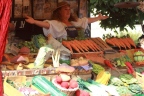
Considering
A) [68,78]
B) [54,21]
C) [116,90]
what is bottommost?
[116,90]

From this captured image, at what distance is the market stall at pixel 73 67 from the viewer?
150 inches

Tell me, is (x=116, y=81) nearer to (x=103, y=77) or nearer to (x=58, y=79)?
(x=103, y=77)

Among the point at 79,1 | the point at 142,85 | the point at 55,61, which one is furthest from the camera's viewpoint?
the point at 79,1

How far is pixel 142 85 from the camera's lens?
4.70 meters

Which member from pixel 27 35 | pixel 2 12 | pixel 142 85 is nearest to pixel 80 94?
pixel 142 85

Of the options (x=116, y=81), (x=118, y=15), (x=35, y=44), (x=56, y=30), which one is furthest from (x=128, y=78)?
(x=118, y=15)

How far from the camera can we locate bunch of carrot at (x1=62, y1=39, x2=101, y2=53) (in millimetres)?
4902

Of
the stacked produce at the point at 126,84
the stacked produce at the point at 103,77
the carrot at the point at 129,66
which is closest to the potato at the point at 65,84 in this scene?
the stacked produce at the point at 103,77

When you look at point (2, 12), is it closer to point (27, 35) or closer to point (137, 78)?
point (137, 78)

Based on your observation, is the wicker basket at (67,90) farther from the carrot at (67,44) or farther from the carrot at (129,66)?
the carrot at (129,66)

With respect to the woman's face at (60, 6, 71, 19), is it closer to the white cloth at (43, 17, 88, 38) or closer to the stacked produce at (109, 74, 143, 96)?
the white cloth at (43, 17, 88, 38)

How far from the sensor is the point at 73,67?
13.3 ft

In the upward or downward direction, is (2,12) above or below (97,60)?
above

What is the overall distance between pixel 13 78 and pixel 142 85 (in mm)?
1996
